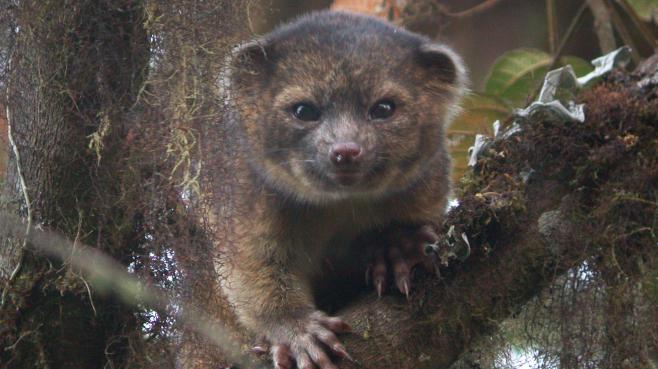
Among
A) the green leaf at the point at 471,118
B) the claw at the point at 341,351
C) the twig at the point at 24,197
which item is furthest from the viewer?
the green leaf at the point at 471,118

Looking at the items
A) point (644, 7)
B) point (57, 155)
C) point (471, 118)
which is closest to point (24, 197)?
point (57, 155)

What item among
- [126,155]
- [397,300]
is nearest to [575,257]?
[397,300]

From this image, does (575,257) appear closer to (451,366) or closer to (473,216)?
(473,216)

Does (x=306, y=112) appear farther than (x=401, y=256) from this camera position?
Yes

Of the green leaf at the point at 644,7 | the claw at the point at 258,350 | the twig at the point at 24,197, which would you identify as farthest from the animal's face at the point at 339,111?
the green leaf at the point at 644,7

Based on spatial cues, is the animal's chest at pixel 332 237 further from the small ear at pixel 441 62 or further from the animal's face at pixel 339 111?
the small ear at pixel 441 62

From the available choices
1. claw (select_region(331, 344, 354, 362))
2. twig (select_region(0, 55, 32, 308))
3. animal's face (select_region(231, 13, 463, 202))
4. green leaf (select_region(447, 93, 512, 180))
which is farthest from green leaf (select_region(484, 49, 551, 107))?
twig (select_region(0, 55, 32, 308))

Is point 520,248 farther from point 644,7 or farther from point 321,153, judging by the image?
point 644,7
